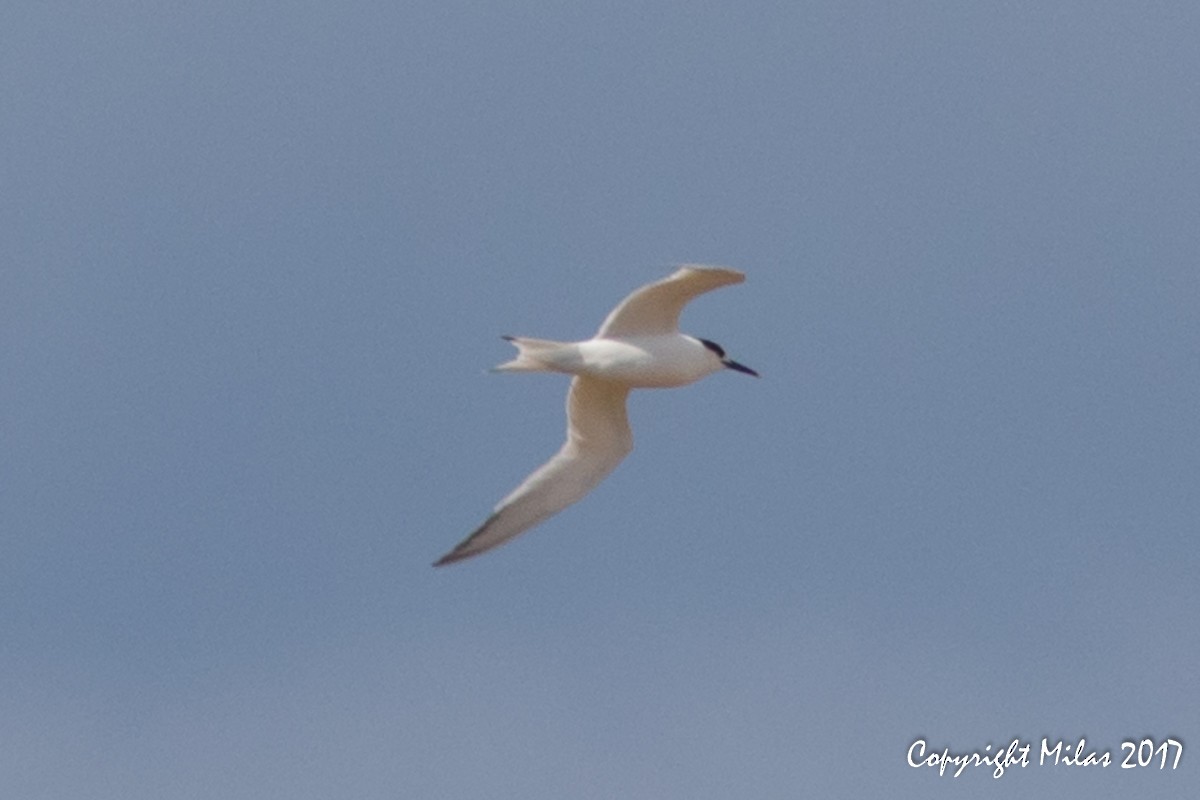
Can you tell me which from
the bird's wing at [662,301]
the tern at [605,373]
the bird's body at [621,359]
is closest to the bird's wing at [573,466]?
the tern at [605,373]

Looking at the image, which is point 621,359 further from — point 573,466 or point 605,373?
point 573,466

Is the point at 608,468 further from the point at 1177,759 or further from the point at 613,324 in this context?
the point at 1177,759

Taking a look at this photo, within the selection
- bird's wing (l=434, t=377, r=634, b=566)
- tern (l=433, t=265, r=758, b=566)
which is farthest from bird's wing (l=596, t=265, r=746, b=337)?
bird's wing (l=434, t=377, r=634, b=566)

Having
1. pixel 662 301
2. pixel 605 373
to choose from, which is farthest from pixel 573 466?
pixel 662 301

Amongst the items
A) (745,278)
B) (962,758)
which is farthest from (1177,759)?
(745,278)

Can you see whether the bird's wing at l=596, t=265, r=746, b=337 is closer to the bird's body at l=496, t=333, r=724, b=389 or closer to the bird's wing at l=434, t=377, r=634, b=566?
the bird's body at l=496, t=333, r=724, b=389

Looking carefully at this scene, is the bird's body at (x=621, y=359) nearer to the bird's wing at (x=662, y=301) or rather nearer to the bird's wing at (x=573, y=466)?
the bird's wing at (x=662, y=301)
